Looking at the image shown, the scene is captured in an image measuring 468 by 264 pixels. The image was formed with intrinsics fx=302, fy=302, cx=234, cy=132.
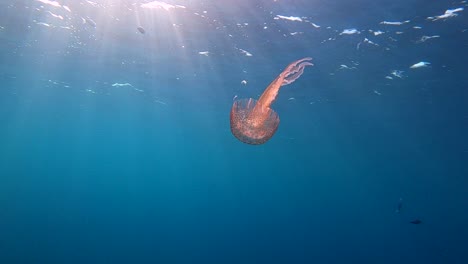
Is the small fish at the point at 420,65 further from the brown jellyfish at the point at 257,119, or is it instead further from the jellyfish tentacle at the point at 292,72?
the brown jellyfish at the point at 257,119

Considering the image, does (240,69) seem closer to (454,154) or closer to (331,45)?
(331,45)

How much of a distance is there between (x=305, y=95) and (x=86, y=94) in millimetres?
22073

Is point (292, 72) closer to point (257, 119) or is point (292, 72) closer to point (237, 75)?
point (257, 119)

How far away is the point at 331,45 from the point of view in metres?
13.1

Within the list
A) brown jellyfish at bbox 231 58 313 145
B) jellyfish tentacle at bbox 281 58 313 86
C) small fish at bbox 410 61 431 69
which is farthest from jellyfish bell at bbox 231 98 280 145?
small fish at bbox 410 61 431 69

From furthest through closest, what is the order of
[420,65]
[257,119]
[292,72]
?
1. [420,65]
2. [292,72]
3. [257,119]

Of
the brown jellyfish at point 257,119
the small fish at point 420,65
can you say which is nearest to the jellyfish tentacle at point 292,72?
the brown jellyfish at point 257,119

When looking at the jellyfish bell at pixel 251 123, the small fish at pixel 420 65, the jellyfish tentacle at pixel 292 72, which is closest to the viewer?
the jellyfish bell at pixel 251 123

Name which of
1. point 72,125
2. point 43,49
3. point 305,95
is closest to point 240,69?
point 305,95

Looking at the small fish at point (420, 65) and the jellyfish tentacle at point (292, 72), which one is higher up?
the jellyfish tentacle at point (292, 72)

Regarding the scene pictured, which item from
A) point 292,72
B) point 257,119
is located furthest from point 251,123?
point 292,72

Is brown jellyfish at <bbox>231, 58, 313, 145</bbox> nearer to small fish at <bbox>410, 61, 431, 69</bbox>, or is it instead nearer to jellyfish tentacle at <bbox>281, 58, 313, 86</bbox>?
jellyfish tentacle at <bbox>281, 58, 313, 86</bbox>

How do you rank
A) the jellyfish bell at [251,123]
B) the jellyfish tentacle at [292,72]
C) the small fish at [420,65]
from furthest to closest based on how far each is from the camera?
the small fish at [420,65] < the jellyfish tentacle at [292,72] < the jellyfish bell at [251,123]

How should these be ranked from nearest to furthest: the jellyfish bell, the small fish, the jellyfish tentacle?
the jellyfish bell, the jellyfish tentacle, the small fish
